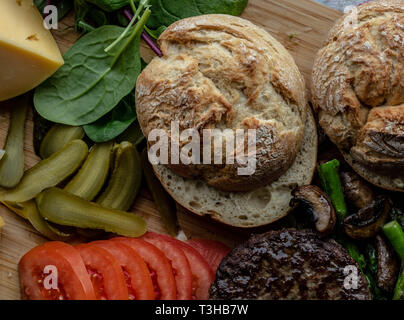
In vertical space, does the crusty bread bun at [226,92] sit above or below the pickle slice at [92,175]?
above

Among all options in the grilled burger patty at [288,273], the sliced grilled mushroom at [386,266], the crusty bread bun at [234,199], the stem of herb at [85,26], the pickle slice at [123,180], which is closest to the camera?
the grilled burger patty at [288,273]

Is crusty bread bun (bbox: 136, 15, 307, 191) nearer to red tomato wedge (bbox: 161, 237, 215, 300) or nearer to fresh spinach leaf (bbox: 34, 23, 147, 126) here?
fresh spinach leaf (bbox: 34, 23, 147, 126)

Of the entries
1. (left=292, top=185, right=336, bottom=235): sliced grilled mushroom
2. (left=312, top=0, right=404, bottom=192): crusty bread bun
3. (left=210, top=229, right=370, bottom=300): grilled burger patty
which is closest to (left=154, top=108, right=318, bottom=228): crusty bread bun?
(left=292, top=185, right=336, bottom=235): sliced grilled mushroom

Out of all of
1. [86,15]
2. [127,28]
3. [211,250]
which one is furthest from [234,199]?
[86,15]

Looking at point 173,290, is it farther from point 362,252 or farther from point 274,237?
point 362,252

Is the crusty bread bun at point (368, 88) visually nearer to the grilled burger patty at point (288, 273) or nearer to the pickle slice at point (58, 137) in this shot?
the grilled burger patty at point (288, 273)

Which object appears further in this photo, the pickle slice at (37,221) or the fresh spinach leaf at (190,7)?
the fresh spinach leaf at (190,7)

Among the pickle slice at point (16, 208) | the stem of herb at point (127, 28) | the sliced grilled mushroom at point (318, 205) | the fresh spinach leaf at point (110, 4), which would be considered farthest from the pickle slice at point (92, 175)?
the sliced grilled mushroom at point (318, 205)
